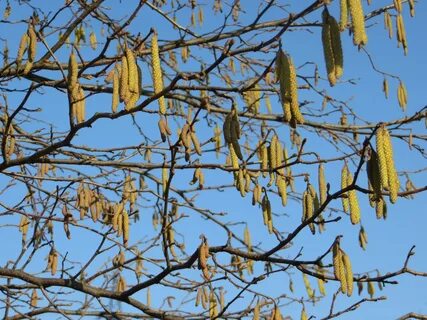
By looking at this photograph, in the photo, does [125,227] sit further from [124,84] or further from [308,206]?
[124,84]

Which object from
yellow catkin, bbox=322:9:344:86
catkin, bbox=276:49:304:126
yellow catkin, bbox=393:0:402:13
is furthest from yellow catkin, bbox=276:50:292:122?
yellow catkin, bbox=393:0:402:13

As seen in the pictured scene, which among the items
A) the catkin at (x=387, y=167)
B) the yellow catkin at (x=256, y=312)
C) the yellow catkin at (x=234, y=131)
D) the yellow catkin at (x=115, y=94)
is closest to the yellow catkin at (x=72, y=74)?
the yellow catkin at (x=115, y=94)

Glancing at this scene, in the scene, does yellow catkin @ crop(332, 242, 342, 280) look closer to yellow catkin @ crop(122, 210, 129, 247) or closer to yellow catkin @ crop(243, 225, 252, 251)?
yellow catkin @ crop(122, 210, 129, 247)

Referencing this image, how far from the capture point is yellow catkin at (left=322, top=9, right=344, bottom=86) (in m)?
1.89

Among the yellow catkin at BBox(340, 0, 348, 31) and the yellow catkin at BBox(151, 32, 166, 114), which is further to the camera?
the yellow catkin at BBox(151, 32, 166, 114)

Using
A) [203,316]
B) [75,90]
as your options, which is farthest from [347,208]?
[203,316]

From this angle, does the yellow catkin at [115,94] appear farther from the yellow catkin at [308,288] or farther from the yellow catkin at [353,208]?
the yellow catkin at [308,288]

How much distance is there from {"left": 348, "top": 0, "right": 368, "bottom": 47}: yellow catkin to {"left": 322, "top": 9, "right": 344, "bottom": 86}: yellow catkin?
0.15 ft

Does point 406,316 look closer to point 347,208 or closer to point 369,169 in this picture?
point 347,208

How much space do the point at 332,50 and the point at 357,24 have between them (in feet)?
0.34

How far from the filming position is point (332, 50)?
1.91m

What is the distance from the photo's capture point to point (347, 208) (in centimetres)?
252

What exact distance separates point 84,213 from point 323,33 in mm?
2178

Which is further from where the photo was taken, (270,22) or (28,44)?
(270,22)
